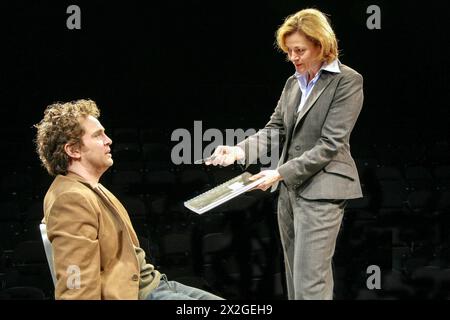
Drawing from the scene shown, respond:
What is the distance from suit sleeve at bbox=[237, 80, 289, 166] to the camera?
230cm

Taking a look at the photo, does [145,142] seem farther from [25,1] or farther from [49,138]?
[49,138]

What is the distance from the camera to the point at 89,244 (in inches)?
69.7

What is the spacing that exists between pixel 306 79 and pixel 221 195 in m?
0.53

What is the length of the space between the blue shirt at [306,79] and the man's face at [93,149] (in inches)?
27.3

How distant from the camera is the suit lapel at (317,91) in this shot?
2100 mm

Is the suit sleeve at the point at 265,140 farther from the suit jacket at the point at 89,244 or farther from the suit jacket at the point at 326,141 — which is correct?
the suit jacket at the point at 89,244

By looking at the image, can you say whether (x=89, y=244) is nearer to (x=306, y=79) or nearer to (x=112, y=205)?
(x=112, y=205)

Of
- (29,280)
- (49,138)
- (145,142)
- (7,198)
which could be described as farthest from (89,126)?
(145,142)

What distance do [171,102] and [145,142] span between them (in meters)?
0.37

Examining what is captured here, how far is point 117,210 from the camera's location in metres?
1.95

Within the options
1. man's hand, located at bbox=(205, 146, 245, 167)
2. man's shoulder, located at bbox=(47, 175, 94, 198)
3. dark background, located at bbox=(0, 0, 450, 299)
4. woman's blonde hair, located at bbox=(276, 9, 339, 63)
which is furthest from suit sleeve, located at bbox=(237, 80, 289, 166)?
dark background, located at bbox=(0, 0, 450, 299)

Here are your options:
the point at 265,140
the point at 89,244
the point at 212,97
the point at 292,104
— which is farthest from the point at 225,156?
the point at 212,97

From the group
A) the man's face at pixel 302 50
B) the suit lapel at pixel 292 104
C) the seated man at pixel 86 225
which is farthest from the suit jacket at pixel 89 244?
the man's face at pixel 302 50

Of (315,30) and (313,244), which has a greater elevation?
(315,30)
